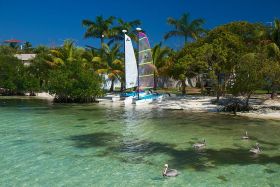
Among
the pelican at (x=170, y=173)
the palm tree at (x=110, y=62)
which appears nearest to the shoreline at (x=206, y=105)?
the palm tree at (x=110, y=62)

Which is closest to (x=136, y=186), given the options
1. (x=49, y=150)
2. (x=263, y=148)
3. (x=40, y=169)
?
(x=40, y=169)

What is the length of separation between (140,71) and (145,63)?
1.04 m

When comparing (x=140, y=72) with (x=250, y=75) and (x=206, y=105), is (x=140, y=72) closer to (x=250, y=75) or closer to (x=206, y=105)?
(x=206, y=105)

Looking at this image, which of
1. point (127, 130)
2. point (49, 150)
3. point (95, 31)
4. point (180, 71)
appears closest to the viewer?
point (49, 150)

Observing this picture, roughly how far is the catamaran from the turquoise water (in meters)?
11.7

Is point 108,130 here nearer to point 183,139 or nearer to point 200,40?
point 183,139

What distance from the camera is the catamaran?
41.9 meters

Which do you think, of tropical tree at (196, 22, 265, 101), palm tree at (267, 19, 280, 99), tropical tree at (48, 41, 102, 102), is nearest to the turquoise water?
palm tree at (267, 19, 280, 99)

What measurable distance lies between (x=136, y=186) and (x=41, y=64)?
161ft

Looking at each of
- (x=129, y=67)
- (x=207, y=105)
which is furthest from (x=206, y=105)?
(x=129, y=67)

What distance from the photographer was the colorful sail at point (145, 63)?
4184 centimetres

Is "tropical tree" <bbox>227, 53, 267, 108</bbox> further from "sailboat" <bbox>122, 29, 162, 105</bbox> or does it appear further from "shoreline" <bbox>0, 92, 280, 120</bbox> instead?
"sailboat" <bbox>122, 29, 162, 105</bbox>

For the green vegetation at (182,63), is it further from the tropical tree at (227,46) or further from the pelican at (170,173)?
the pelican at (170,173)

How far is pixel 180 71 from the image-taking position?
4141 centimetres
